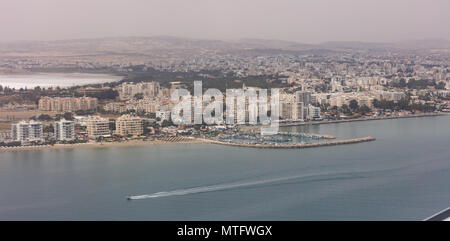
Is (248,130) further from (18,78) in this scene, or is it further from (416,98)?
(416,98)

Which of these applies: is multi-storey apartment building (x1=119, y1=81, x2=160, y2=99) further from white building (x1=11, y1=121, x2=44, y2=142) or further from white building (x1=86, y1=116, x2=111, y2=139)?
white building (x1=11, y1=121, x2=44, y2=142)

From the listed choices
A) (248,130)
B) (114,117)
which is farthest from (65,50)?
(248,130)

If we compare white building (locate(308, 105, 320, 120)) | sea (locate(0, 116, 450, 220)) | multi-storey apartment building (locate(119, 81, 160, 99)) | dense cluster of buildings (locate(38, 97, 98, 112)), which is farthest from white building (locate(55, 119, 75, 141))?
white building (locate(308, 105, 320, 120))

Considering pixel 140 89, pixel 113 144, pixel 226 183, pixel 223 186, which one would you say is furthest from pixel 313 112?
pixel 223 186

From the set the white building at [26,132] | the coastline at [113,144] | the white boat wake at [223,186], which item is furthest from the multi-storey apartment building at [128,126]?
the white boat wake at [223,186]

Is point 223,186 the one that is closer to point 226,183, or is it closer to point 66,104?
point 226,183
